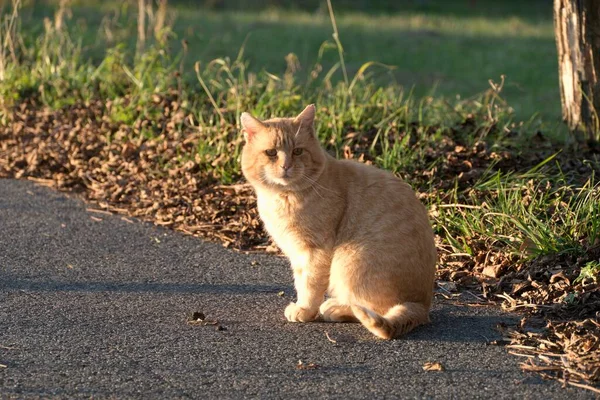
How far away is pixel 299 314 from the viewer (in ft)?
15.6

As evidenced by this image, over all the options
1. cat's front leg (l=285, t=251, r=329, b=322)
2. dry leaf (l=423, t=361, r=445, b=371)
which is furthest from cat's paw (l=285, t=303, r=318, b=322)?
dry leaf (l=423, t=361, r=445, b=371)

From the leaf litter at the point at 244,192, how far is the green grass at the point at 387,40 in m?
2.62

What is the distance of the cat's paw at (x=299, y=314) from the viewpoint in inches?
187

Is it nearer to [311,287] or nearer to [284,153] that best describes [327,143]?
[284,153]

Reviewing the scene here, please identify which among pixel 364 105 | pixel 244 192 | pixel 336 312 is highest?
pixel 364 105

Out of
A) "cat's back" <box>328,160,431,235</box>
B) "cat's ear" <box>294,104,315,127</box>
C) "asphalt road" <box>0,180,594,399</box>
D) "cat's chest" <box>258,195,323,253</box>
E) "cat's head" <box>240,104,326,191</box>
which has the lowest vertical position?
"asphalt road" <box>0,180,594,399</box>

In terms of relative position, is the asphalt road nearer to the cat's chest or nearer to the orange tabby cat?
the orange tabby cat

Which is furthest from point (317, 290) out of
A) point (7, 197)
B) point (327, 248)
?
point (7, 197)

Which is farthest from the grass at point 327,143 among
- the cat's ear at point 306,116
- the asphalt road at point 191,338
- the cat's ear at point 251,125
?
the cat's ear at point 251,125

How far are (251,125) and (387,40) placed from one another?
12.5 meters

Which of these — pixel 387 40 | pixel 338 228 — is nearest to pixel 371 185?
pixel 338 228

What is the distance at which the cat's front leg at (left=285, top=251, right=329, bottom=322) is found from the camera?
4.76 m

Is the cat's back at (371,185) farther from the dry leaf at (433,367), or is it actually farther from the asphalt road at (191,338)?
the dry leaf at (433,367)

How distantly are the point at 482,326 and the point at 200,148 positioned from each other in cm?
332
